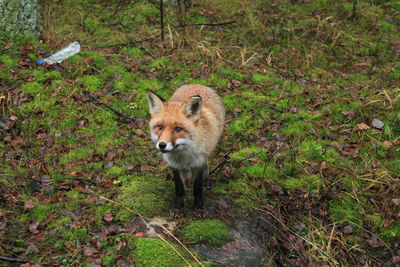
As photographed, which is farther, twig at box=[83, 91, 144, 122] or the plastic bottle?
the plastic bottle

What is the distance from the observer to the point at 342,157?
6.34 meters

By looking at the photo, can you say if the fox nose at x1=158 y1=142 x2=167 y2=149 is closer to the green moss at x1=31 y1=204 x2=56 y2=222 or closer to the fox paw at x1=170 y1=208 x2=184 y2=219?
the fox paw at x1=170 y1=208 x2=184 y2=219

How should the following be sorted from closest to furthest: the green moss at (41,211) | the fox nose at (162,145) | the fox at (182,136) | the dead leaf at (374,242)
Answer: the fox nose at (162,145) < the fox at (182,136) < the green moss at (41,211) < the dead leaf at (374,242)

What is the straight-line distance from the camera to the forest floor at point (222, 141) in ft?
15.0

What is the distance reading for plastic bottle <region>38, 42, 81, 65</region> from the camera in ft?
26.2

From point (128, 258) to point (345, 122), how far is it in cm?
503

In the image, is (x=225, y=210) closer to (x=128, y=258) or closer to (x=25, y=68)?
(x=128, y=258)

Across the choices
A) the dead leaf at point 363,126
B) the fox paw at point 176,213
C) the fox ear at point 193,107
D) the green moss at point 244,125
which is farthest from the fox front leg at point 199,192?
the dead leaf at point 363,126

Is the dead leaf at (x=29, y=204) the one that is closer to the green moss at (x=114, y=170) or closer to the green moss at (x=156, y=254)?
the green moss at (x=114, y=170)

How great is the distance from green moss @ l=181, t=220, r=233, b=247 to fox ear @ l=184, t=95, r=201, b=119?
51.4 inches

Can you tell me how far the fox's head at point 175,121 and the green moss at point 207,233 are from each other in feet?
3.20

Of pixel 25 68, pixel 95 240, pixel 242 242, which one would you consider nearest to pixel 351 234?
pixel 242 242

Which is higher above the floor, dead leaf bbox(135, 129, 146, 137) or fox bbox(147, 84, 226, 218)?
fox bbox(147, 84, 226, 218)

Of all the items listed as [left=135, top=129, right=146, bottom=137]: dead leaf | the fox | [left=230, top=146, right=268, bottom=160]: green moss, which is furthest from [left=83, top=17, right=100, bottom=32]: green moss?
the fox
